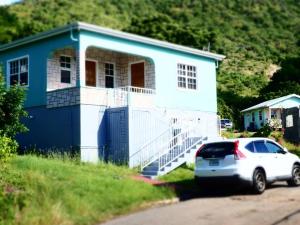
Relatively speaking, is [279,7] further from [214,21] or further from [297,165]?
[297,165]

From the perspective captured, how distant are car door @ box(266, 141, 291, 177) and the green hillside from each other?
32.5 metres

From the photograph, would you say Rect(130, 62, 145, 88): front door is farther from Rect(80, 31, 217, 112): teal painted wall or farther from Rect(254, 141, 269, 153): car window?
Rect(254, 141, 269, 153): car window

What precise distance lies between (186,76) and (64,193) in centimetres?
1401

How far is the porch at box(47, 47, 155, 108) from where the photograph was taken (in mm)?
21844

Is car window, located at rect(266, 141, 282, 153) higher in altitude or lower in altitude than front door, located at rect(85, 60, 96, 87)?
lower

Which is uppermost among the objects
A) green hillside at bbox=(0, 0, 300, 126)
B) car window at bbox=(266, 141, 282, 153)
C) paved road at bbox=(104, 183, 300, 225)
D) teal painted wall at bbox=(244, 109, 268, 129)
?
green hillside at bbox=(0, 0, 300, 126)

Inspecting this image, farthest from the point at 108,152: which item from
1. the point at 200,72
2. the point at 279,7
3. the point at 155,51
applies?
the point at 279,7

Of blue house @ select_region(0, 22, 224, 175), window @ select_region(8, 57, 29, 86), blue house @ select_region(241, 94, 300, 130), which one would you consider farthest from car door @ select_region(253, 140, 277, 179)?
blue house @ select_region(241, 94, 300, 130)

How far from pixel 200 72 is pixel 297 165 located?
33.5 ft

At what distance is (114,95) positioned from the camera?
22734mm

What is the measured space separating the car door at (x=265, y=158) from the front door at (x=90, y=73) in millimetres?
10643

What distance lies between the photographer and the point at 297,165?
61.2 feet

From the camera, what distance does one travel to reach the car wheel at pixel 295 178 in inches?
719

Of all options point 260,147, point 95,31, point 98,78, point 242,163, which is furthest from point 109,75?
point 242,163
